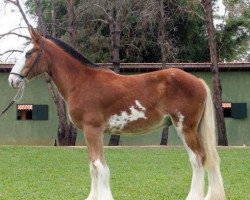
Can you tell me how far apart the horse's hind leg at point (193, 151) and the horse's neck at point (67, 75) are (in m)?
1.27

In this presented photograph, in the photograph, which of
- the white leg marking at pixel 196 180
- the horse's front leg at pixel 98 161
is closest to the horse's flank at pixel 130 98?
the horse's front leg at pixel 98 161

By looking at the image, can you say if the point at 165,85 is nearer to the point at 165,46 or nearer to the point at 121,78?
the point at 121,78

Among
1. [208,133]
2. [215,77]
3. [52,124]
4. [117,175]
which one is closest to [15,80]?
[208,133]

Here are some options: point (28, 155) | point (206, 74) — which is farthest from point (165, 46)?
point (28, 155)

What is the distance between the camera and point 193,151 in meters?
6.65

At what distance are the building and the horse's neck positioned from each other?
17.2 metres

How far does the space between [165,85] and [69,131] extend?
1716 centimetres

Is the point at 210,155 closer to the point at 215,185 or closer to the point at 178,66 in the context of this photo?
the point at 215,185

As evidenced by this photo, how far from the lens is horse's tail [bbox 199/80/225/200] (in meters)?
6.70

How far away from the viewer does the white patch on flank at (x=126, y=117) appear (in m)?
6.69

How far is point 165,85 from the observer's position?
6738 mm

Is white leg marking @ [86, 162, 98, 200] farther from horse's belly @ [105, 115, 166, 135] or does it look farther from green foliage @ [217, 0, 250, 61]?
green foliage @ [217, 0, 250, 61]

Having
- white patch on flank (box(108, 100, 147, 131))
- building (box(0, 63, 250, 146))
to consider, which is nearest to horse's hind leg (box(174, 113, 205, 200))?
white patch on flank (box(108, 100, 147, 131))

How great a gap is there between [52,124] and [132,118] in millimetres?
18433
